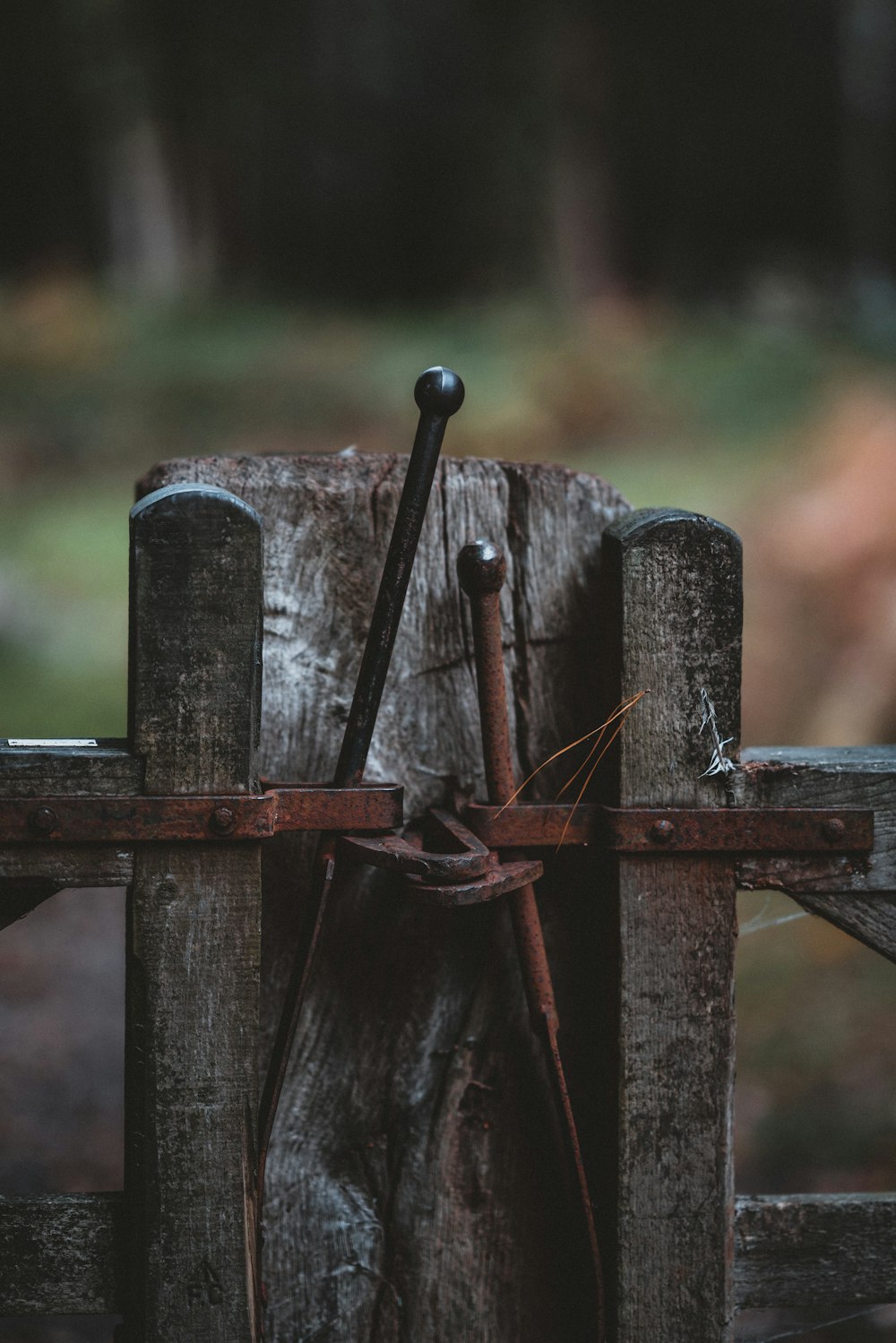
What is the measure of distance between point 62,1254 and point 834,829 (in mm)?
838

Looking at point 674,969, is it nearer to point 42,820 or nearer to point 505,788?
point 505,788

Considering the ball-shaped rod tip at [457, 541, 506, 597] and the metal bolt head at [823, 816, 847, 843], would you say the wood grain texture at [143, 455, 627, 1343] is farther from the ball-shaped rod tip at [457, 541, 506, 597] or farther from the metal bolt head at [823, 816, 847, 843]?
the metal bolt head at [823, 816, 847, 843]

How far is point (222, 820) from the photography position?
1008 millimetres

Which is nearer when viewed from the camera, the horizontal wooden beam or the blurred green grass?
the horizontal wooden beam

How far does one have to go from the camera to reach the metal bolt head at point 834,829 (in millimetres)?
1082

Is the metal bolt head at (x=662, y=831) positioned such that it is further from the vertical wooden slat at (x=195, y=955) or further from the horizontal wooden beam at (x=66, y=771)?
the horizontal wooden beam at (x=66, y=771)

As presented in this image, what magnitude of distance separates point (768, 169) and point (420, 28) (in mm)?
3706

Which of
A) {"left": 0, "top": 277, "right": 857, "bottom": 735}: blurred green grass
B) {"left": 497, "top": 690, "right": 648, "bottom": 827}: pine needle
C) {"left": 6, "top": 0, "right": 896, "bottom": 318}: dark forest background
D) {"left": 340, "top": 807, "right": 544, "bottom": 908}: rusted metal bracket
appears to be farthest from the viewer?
{"left": 6, "top": 0, "right": 896, "bottom": 318}: dark forest background

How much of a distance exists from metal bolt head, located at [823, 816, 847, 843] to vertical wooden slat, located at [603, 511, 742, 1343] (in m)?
0.10

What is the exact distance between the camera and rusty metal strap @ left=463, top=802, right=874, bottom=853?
42.0 inches

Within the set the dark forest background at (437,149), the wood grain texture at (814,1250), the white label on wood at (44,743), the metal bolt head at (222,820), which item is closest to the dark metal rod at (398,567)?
the metal bolt head at (222,820)

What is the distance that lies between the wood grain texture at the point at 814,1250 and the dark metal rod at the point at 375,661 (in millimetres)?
491

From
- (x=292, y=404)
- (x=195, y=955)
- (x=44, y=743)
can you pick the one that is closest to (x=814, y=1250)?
(x=195, y=955)

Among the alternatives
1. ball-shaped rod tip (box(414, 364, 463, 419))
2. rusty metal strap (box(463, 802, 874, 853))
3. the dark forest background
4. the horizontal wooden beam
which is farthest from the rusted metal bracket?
the dark forest background
